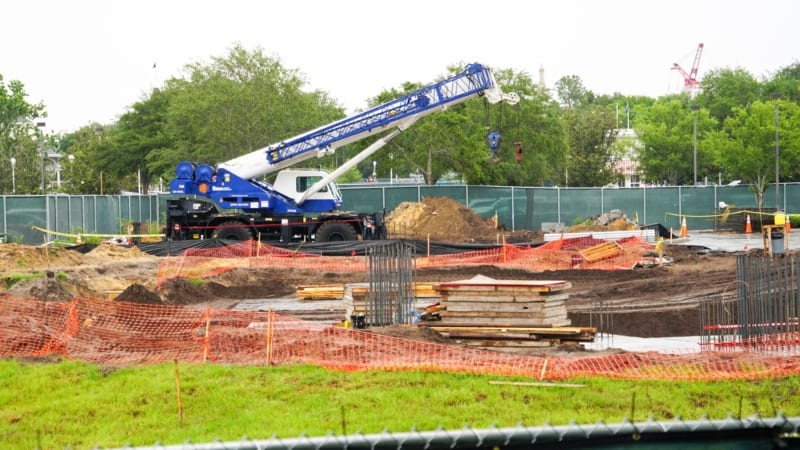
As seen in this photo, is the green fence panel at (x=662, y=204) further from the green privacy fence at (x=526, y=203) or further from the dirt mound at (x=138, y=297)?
the dirt mound at (x=138, y=297)

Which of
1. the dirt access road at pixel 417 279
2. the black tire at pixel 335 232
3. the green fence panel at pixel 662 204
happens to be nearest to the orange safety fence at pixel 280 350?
the dirt access road at pixel 417 279

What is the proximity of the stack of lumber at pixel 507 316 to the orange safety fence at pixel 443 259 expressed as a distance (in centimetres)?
1385

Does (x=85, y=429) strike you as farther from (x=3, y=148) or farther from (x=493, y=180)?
(x=3, y=148)

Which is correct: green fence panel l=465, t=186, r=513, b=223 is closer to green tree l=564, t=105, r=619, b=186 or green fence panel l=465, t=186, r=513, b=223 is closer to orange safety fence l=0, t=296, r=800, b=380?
green tree l=564, t=105, r=619, b=186

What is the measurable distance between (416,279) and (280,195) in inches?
663

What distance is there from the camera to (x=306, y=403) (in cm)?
1196

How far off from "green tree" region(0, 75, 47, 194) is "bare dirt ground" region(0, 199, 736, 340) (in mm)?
41124

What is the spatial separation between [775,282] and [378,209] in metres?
37.1

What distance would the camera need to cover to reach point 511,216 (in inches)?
2046

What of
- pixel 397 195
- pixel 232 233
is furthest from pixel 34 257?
pixel 397 195

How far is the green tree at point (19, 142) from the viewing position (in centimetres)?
7506

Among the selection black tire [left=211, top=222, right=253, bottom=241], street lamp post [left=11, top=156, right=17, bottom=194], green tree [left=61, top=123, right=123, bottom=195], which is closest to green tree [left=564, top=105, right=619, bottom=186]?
green tree [left=61, top=123, right=123, bottom=195]

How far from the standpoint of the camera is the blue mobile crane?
39.1 meters

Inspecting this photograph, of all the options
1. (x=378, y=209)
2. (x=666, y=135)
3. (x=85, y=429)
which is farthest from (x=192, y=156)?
(x=85, y=429)
